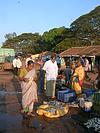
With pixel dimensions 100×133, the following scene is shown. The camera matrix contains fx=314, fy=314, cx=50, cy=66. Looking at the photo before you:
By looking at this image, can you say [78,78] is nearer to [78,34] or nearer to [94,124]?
[94,124]

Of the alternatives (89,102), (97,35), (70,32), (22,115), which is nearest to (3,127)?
(22,115)

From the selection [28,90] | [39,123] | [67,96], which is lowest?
[39,123]

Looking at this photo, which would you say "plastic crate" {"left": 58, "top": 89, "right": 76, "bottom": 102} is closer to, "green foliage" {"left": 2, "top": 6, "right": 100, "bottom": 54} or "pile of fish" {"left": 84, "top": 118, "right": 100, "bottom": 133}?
"pile of fish" {"left": 84, "top": 118, "right": 100, "bottom": 133}

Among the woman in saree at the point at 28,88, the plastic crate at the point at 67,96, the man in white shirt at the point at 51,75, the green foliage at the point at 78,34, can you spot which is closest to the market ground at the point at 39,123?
the woman in saree at the point at 28,88

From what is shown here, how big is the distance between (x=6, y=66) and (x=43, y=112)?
89.9 ft

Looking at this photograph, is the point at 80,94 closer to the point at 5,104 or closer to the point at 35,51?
the point at 5,104

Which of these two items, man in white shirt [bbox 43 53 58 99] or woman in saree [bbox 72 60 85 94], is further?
man in white shirt [bbox 43 53 58 99]

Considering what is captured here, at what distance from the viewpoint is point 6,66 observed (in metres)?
36.2

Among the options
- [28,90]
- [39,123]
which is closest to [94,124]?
[39,123]

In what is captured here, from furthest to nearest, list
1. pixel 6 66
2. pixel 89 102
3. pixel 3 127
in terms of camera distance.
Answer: pixel 6 66
pixel 89 102
pixel 3 127

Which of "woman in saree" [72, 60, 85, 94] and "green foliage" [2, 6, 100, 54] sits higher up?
"green foliage" [2, 6, 100, 54]

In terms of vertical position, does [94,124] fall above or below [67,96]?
below

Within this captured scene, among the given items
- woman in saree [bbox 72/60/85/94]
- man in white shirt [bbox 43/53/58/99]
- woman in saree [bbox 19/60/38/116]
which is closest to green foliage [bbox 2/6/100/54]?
man in white shirt [bbox 43/53/58/99]

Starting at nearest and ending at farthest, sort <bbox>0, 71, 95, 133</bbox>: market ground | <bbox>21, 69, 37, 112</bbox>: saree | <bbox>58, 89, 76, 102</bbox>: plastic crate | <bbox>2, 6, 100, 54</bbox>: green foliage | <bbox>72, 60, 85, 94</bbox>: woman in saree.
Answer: <bbox>0, 71, 95, 133</bbox>: market ground
<bbox>21, 69, 37, 112</bbox>: saree
<bbox>58, 89, 76, 102</bbox>: plastic crate
<bbox>72, 60, 85, 94</bbox>: woman in saree
<bbox>2, 6, 100, 54</bbox>: green foliage
